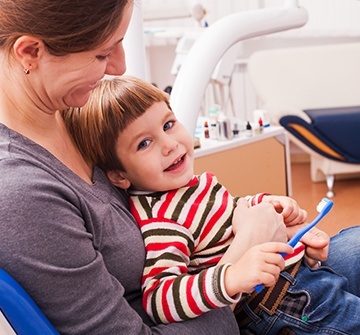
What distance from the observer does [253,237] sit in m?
0.97

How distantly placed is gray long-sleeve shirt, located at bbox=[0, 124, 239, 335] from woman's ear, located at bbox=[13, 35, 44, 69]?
11 cm

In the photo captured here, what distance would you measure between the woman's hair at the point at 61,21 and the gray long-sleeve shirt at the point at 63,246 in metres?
0.15

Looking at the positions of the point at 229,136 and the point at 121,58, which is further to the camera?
the point at 229,136

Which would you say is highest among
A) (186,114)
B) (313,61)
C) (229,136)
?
(186,114)

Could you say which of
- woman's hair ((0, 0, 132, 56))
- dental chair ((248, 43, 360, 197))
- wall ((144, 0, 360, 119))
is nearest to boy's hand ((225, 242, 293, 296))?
woman's hair ((0, 0, 132, 56))

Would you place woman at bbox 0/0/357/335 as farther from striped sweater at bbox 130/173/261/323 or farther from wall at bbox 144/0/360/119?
wall at bbox 144/0/360/119

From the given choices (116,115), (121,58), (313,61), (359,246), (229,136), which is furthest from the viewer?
(313,61)

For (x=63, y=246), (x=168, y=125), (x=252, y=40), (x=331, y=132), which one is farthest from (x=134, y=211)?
(x=252, y=40)

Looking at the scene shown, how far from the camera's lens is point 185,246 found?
98cm

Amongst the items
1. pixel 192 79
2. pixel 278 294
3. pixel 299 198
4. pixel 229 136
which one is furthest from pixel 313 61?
pixel 278 294

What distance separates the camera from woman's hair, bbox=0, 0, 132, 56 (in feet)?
2.49

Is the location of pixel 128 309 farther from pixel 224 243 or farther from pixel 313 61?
pixel 313 61

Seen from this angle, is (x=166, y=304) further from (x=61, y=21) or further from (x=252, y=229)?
(x=61, y=21)

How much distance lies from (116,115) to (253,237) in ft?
1.00
